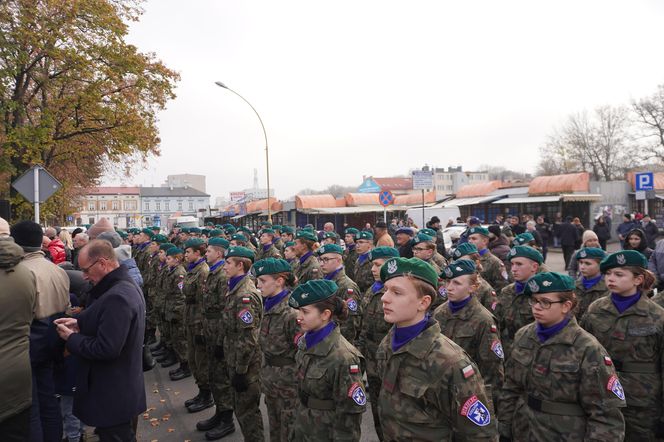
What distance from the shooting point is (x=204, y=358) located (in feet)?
20.9

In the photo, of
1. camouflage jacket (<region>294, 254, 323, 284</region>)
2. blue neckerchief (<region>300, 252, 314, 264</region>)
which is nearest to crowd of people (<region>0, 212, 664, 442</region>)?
camouflage jacket (<region>294, 254, 323, 284</region>)

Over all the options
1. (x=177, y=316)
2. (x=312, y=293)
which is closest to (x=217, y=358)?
(x=177, y=316)

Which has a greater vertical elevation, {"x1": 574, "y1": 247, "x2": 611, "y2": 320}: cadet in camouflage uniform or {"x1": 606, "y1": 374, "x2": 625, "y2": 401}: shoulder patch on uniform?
{"x1": 574, "y1": 247, "x2": 611, "y2": 320}: cadet in camouflage uniform

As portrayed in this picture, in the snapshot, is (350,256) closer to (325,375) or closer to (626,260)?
(626,260)

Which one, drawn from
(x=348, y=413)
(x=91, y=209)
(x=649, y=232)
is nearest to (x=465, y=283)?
(x=348, y=413)

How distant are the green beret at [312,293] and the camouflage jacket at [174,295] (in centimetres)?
453

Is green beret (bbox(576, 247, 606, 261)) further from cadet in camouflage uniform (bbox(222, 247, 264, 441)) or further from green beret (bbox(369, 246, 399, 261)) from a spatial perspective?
cadet in camouflage uniform (bbox(222, 247, 264, 441))

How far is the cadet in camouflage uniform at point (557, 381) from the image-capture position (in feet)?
9.41

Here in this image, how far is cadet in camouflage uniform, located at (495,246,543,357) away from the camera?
529 centimetres

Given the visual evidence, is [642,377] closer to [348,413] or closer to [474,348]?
[474,348]

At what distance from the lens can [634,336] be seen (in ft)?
12.6

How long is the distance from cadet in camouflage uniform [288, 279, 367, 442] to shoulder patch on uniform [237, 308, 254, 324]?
1522mm

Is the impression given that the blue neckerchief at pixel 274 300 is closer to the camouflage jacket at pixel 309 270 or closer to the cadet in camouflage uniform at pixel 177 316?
the camouflage jacket at pixel 309 270

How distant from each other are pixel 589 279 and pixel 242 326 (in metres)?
4.12
